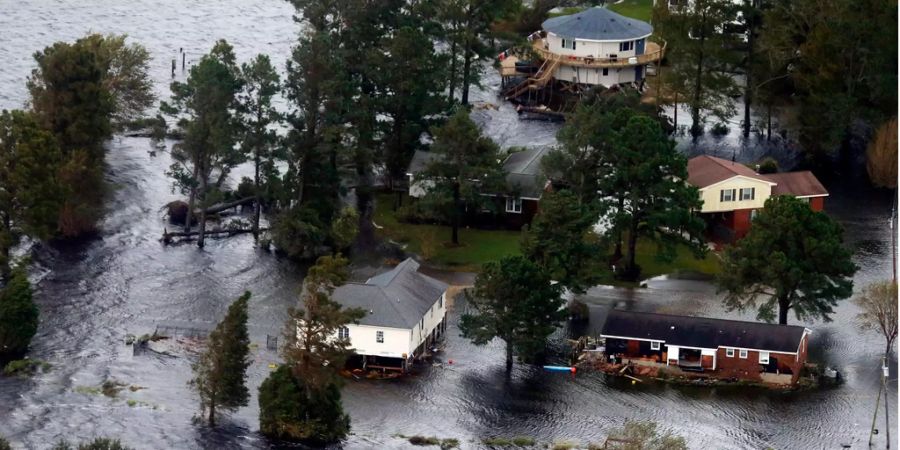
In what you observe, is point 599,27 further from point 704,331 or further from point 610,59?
point 704,331

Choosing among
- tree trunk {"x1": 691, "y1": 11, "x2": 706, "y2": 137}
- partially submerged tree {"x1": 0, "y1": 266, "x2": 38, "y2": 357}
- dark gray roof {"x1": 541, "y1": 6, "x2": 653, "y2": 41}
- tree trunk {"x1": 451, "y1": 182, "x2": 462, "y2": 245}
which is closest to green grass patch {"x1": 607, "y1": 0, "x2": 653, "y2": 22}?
dark gray roof {"x1": 541, "y1": 6, "x2": 653, "y2": 41}

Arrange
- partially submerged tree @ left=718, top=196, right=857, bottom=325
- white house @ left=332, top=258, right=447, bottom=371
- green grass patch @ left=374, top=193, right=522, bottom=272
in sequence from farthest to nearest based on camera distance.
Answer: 1. green grass patch @ left=374, top=193, right=522, bottom=272
2. partially submerged tree @ left=718, top=196, right=857, bottom=325
3. white house @ left=332, top=258, right=447, bottom=371

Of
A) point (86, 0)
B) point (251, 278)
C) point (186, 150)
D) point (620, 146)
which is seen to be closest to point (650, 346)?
point (620, 146)

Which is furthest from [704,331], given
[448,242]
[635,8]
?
[635,8]

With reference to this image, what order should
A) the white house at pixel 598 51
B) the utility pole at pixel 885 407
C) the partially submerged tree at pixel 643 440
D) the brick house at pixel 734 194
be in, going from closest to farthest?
the partially submerged tree at pixel 643 440 → the utility pole at pixel 885 407 → the brick house at pixel 734 194 → the white house at pixel 598 51

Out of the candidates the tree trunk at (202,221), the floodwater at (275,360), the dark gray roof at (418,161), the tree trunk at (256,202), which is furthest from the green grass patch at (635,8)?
the tree trunk at (202,221)

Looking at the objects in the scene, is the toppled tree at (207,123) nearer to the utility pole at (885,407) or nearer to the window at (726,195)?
the window at (726,195)

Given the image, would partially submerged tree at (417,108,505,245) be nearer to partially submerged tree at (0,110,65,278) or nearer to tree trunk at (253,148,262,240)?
tree trunk at (253,148,262,240)
